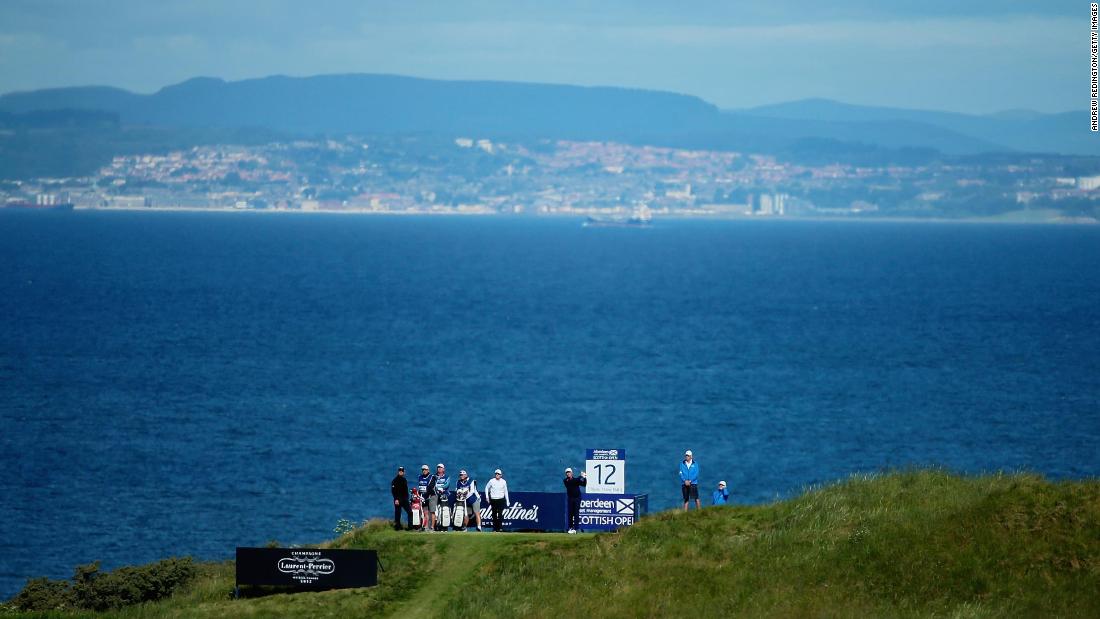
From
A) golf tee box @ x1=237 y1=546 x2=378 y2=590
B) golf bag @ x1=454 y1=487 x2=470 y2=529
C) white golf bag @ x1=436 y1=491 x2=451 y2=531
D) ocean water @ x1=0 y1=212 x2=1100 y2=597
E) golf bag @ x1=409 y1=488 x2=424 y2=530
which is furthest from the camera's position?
ocean water @ x1=0 y1=212 x2=1100 y2=597

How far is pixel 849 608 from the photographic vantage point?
101 feet

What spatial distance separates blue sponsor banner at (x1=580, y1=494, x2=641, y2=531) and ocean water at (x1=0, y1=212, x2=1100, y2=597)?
18.8m

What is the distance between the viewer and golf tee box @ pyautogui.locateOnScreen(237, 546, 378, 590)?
3459 cm

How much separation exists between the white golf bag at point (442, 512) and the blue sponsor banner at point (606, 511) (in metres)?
3.58

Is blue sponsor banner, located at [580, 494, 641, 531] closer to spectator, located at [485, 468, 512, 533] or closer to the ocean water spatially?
spectator, located at [485, 468, 512, 533]

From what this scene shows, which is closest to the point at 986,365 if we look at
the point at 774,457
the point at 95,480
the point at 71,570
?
the point at 774,457

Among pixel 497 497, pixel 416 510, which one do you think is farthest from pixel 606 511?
pixel 416 510

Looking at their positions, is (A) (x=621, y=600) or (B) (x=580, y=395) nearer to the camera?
(A) (x=621, y=600)

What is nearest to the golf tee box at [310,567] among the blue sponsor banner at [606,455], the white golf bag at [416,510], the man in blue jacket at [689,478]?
the white golf bag at [416,510]

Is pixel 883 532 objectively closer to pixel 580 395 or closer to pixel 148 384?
pixel 580 395

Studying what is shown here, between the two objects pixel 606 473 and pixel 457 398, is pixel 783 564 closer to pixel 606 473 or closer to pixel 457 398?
pixel 606 473

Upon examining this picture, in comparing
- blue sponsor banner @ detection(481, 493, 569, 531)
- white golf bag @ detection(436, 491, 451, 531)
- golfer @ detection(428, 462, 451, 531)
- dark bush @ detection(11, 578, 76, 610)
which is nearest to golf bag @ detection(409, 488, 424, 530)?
golfer @ detection(428, 462, 451, 531)

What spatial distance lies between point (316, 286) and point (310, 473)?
10903cm

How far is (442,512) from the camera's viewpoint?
1458 inches
